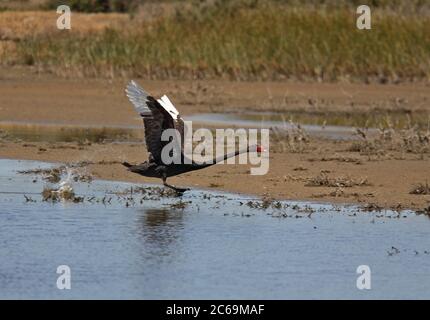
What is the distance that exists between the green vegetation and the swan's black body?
12362 mm

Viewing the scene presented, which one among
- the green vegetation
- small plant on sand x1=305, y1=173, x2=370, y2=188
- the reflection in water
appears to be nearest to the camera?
the reflection in water

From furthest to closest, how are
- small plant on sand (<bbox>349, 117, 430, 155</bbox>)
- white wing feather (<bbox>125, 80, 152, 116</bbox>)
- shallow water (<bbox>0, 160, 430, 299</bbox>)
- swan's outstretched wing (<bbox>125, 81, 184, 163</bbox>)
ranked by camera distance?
small plant on sand (<bbox>349, 117, 430, 155</bbox>) < white wing feather (<bbox>125, 80, 152, 116</bbox>) < swan's outstretched wing (<bbox>125, 81, 184, 163</bbox>) < shallow water (<bbox>0, 160, 430, 299</bbox>)

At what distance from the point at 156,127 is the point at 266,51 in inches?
546

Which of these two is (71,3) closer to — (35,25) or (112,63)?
(35,25)

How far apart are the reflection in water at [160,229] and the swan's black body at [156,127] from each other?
0.51 m

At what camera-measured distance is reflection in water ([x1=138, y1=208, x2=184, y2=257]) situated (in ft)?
34.0

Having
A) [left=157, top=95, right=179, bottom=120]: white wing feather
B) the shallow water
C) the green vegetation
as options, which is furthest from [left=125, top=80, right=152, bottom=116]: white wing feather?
the green vegetation

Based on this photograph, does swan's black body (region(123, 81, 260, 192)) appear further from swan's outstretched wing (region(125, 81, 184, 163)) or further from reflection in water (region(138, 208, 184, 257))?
reflection in water (region(138, 208, 184, 257))

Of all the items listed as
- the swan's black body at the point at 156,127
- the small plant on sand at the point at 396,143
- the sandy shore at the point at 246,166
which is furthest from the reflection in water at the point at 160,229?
the small plant on sand at the point at 396,143

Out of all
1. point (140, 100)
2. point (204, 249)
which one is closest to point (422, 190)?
point (140, 100)

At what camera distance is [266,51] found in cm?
2569

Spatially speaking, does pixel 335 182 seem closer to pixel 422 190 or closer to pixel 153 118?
pixel 422 190
